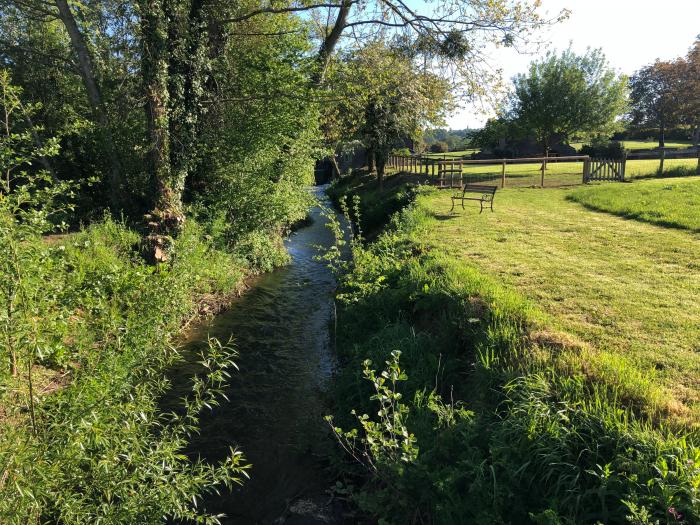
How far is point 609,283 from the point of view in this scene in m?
6.73

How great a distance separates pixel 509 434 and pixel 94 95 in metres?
13.8

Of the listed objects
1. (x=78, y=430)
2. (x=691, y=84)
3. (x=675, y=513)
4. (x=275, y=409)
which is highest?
(x=691, y=84)

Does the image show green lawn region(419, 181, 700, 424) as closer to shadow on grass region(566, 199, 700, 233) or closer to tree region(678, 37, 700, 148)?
shadow on grass region(566, 199, 700, 233)

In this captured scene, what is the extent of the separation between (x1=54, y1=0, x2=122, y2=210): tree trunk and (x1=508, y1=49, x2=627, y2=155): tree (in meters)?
28.8

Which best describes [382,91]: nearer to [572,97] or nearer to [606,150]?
[572,97]

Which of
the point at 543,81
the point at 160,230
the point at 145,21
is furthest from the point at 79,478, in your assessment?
the point at 543,81

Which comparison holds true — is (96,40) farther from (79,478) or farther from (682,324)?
(682,324)

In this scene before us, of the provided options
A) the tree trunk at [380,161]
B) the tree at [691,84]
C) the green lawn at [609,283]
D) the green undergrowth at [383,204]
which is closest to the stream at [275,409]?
the green lawn at [609,283]

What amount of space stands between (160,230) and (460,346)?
7.93m

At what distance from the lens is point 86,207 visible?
13977 millimetres

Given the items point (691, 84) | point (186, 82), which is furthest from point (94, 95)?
point (691, 84)

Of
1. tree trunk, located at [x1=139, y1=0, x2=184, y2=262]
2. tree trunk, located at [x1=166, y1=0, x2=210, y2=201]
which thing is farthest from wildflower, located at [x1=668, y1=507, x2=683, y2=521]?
tree trunk, located at [x1=166, y1=0, x2=210, y2=201]

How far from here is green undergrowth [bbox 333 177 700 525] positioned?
10.0 feet

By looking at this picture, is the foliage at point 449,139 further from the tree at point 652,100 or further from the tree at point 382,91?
the tree at point 652,100
